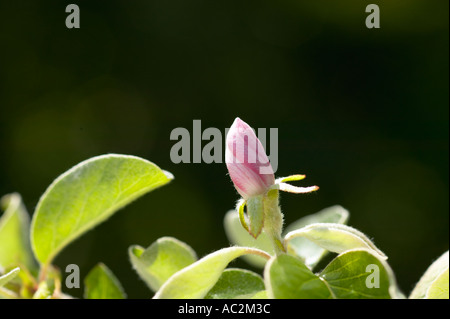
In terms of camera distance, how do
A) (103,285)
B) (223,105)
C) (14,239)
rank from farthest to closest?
(223,105) → (14,239) → (103,285)

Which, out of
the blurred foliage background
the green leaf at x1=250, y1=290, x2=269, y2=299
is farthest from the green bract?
the blurred foliage background

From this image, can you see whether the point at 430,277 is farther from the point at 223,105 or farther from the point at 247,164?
the point at 223,105

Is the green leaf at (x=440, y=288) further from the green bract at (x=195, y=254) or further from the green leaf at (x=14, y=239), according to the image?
the green leaf at (x=14, y=239)

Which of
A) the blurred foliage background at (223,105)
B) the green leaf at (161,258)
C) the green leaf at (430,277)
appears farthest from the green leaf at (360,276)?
the blurred foliage background at (223,105)

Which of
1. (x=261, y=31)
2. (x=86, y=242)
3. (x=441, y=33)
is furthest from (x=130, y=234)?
(x=441, y=33)
